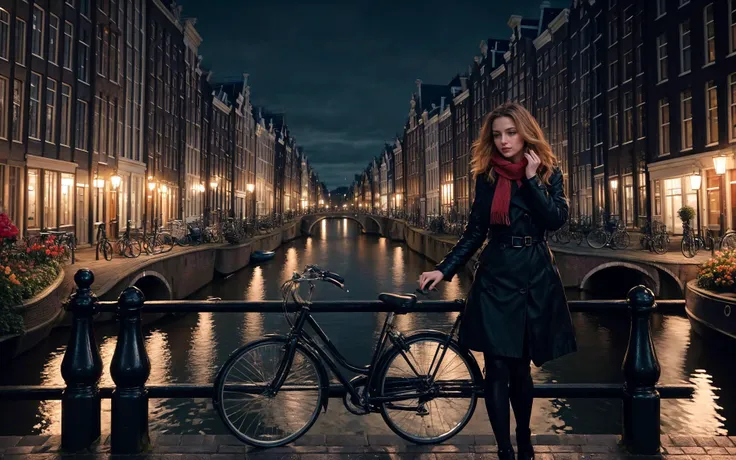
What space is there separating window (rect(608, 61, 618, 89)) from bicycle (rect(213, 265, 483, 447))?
33.1 metres

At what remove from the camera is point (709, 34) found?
24.0m

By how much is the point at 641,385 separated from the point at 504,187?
1.77 m

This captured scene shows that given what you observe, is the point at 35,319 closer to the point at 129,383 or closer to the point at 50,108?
the point at 129,383

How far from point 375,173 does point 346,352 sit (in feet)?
400

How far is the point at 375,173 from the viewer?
134875 mm

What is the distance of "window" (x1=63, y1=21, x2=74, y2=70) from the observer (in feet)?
80.4

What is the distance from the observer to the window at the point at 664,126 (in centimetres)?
2744

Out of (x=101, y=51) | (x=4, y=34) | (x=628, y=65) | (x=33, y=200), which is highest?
(x=628, y=65)

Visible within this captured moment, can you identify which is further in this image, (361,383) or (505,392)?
(361,383)

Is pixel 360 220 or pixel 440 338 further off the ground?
pixel 360 220

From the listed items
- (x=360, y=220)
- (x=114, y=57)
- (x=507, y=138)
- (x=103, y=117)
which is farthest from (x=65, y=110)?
(x=360, y=220)

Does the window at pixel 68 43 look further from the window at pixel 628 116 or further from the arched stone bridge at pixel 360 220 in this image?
the arched stone bridge at pixel 360 220

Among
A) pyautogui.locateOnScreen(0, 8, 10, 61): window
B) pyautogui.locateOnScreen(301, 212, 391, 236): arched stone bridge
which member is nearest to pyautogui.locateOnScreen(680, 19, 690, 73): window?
pyautogui.locateOnScreen(0, 8, 10, 61): window

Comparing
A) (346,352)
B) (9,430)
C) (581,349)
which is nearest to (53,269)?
(9,430)
